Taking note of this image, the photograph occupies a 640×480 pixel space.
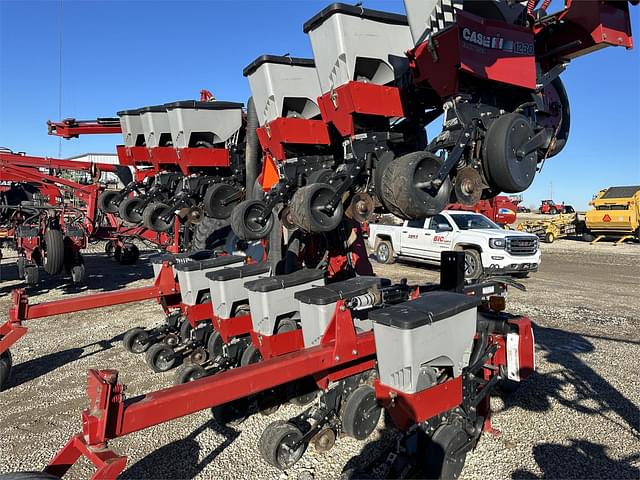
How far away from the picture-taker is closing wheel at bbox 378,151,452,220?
10.8 feet

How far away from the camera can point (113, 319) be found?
23.9ft

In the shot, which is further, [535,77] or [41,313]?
[41,313]

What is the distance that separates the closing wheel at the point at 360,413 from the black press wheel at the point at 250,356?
1255mm

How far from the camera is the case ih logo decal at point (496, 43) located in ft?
10.8

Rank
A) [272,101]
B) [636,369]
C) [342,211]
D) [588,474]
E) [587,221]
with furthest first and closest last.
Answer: [587,221] < [272,101] < [636,369] < [342,211] < [588,474]

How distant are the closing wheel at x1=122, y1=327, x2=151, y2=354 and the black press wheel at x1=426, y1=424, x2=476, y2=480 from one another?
13.4ft

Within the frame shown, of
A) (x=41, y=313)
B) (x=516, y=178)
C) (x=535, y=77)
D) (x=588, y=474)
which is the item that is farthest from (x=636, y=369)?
(x=41, y=313)

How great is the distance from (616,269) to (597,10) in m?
12.4

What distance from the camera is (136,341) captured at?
18.6 ft

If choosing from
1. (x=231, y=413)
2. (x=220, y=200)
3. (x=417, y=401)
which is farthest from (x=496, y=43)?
(x=220, y=200)

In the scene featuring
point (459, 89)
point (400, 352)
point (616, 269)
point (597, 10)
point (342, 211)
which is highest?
point (597, 10)

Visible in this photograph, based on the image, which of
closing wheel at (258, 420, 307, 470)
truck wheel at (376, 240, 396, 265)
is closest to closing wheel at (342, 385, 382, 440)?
closing wheel at (258, 420, 307, 470)

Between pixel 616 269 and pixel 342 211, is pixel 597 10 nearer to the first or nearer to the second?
pixel 342 211

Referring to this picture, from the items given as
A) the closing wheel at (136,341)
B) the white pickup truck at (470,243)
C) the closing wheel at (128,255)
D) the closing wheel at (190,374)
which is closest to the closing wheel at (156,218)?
the closing wheel at (136,341)
